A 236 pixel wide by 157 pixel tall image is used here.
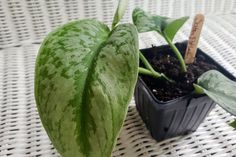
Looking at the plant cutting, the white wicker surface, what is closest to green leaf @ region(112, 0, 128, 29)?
the plant cutting

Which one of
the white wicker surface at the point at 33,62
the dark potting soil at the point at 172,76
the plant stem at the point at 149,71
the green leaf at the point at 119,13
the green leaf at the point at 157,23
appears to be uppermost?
the green leaf at the point at 119,13

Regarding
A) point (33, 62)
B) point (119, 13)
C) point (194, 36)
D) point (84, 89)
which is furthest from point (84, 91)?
point (33, 62)

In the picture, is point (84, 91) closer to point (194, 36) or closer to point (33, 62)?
point (194, 36)

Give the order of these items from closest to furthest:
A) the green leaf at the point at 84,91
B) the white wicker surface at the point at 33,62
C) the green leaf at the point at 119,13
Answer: the green leaf at the point at 84,91 < the green leaf at the point at 119,13 < the white wicker surface at the point at 33,62

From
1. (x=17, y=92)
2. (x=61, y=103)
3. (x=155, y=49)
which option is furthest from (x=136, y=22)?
(x=17, y=92)

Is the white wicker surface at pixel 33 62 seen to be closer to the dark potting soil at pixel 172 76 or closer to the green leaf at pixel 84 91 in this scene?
the dark potting soil at pixel 172 76

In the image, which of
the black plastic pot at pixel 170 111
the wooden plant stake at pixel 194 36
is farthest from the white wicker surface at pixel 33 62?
the wooden plant stake at pixel 194 36

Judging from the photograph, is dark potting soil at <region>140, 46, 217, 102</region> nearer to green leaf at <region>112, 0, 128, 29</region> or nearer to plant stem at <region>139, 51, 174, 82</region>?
plant stem at <region>139, 51, 174, 82</region>
